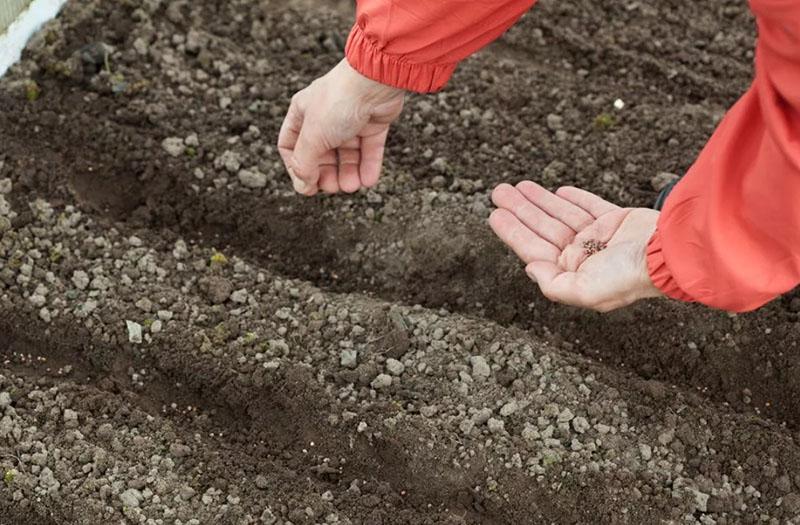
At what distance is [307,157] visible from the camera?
94.5 inches

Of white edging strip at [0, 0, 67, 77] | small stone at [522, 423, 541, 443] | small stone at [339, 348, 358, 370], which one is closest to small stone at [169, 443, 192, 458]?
small stone at [339, 348, 358, 370]

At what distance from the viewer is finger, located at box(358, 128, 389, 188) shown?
2496 mm

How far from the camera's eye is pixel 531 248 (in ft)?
8.09

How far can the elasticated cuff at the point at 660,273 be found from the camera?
6.79 ft

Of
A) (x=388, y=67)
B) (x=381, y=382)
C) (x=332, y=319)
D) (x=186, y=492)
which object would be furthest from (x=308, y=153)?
(x=186, y=492)

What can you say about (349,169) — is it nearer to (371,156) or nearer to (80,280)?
(371,156)

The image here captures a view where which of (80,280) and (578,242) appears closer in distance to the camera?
(578,242)

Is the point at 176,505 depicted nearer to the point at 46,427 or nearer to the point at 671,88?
the point at 46,427

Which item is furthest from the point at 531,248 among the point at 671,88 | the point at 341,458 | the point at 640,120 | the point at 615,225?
the point at 671,88

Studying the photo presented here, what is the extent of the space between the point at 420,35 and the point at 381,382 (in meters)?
0.84

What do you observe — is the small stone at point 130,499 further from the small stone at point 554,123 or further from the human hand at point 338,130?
the small stone at point 554,123

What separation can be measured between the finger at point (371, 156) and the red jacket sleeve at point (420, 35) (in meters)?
0.30

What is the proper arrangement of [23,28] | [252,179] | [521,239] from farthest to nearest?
[23,28]
[252,179]
[521,239]

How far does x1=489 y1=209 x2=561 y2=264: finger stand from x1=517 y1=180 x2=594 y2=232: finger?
8cm
